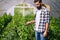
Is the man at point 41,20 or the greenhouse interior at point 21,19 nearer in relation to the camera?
the man at point 41,20

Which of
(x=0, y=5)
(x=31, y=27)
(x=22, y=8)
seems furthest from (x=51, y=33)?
(x=0, y=5)

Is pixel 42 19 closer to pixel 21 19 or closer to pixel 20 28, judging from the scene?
pixel 20 28

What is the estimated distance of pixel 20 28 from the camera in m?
5.95

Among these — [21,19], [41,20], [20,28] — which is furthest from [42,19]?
[21,19]

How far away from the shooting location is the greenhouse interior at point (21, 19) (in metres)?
5.90

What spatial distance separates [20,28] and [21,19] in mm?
295

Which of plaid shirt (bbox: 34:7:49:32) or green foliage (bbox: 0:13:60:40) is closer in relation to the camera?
plaid shirt (bbox: 34:7:49:32)

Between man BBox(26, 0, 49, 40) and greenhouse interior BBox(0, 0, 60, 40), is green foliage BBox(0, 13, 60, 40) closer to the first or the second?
greenhouse interior BBox(0, 0, 60, 40)

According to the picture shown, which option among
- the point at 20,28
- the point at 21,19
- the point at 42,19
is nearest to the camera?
the point at 42,19

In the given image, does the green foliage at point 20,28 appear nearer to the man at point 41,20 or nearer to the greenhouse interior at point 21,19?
the greenhouse interior at point 21,19

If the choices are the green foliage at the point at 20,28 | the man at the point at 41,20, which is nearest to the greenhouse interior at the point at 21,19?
the green foliage at the point at 20,28

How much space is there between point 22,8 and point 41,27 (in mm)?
1361

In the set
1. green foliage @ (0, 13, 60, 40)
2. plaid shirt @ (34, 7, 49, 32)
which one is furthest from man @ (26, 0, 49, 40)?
green foliage @ (0, 13, 60, 40)

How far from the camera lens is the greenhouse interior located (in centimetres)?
590
